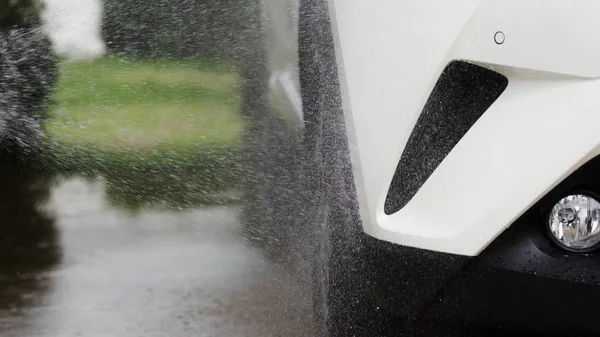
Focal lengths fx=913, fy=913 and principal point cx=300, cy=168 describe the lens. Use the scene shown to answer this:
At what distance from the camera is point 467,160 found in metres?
2.04

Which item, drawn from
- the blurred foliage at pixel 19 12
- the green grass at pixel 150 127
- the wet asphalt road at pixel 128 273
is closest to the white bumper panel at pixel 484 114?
the wet asphalt road at pixel 128 273

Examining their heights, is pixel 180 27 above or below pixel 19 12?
below

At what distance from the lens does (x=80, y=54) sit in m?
6.09

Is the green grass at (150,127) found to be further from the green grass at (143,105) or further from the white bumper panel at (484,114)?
the white bumper panel at (484,114)

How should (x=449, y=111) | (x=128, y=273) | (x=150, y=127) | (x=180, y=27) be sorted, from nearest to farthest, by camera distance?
(x=449, y=111) → (x=128, y=273) → (x=150, y=127) → (x=180, y=27)

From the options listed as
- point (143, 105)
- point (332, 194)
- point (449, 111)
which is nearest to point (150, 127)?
point (143, 105)

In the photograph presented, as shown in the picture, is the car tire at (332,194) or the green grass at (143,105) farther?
the green grass at (143,105)

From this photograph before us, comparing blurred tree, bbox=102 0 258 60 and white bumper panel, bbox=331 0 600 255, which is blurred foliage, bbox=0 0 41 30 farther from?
white bumper panel, bbox=331 0 600 255

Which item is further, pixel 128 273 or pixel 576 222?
pixel 128 273

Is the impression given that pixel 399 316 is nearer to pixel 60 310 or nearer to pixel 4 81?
pixel 60 310

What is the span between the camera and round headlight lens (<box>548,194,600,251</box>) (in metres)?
2.03

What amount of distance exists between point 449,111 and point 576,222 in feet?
1.25

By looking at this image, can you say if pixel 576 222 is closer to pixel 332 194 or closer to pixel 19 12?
pixel 332 194

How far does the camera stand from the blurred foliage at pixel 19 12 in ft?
18.4
